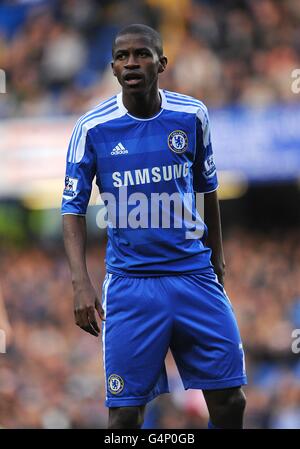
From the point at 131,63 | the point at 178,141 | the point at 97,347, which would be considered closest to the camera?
the point at 131,63

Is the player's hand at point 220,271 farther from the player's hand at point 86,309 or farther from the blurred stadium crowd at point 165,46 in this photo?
the blurred stadium crowd at point 165,46

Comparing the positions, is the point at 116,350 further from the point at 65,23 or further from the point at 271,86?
the point at 65,23

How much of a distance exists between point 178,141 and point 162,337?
0.97 metres

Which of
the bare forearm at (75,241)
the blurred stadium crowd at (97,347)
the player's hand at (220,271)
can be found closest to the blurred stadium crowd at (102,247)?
the blurred stadium crowd at (97,347)

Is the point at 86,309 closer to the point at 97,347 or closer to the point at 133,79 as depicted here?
the point at 133,79

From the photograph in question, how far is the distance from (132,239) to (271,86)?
8.65 metres

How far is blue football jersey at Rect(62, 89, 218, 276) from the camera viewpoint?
4914mm

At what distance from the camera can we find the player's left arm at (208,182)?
5102mm

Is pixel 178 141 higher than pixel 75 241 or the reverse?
higher

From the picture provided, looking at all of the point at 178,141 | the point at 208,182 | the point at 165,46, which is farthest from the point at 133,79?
the point at 165,46

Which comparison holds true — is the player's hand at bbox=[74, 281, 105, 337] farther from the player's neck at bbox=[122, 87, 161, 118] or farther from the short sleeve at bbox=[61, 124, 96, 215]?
the player's neck at bbox=[122, 87, 161, 118]

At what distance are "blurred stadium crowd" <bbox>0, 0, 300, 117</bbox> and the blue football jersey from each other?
26.8ft

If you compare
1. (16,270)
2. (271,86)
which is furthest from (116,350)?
(16,270)

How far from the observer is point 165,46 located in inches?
562
